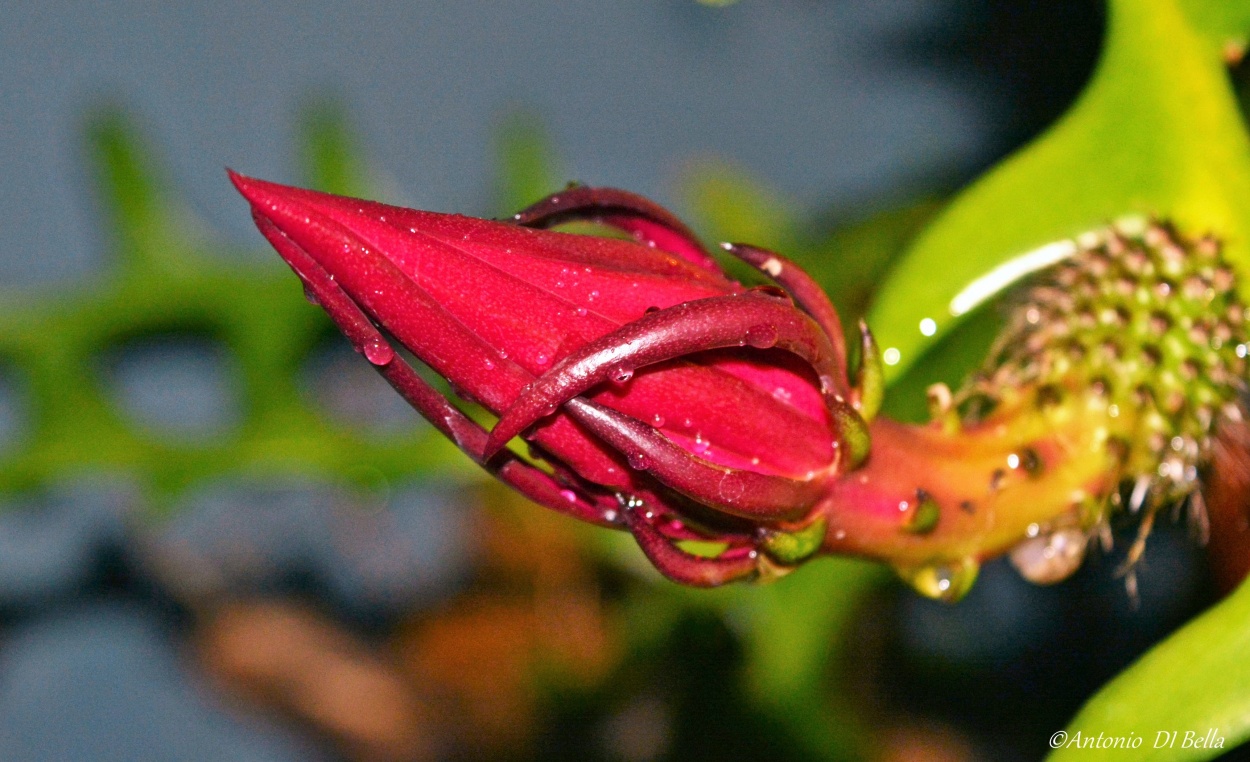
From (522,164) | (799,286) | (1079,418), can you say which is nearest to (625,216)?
(799,286)

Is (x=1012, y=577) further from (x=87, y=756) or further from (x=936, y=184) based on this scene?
(x=87, y=756)

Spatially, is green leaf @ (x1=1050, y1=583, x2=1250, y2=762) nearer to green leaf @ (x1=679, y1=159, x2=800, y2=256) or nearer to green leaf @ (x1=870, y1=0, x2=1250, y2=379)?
green leaf @ (x1=870, y1=0, x2=1250, y2=379)

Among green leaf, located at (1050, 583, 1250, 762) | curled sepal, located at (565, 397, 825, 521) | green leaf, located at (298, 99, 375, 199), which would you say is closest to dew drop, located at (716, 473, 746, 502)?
curled sepal, located at (565, 397, 825, 521)

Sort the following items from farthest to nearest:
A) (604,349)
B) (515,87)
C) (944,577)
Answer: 1. (515,87)
2. (944,577)
3. (604,349)

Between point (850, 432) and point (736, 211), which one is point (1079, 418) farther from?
point (736, 211)

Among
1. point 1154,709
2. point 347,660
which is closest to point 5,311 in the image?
point 347,660
